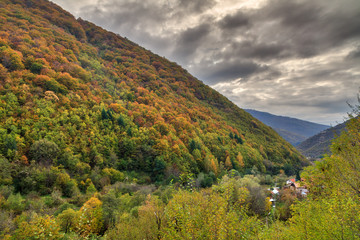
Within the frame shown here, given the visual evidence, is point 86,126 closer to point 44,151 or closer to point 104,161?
point 104,161

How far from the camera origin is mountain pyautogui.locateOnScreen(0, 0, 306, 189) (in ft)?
105

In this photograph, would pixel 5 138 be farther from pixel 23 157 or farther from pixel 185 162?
pixel 185 162

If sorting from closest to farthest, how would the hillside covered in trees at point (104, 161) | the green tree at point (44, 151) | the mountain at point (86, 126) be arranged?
the hillside covered in trees at point (104, 161)
the green tree at point (44, 151)
the mountain at point (86, 126)

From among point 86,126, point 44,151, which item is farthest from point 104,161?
point 44,151

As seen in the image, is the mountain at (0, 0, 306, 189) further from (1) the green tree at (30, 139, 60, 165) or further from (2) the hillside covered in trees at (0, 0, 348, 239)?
(2) the hillside covered in trees at (0, 0, 348, 239)

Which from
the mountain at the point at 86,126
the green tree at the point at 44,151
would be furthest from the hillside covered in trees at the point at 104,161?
the mountain at the point at 86,126

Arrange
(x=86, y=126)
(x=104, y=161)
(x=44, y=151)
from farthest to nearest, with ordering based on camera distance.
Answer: (x=86, y=126)
(x=104, y=161)
(x=44, y=151)

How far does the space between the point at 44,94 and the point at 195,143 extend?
4998 centimetres

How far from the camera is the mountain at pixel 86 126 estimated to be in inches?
1261

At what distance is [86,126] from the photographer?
4300 centimetres

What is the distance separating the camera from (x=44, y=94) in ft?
136

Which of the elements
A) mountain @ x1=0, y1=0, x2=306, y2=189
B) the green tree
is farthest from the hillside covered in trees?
mountain @ x1=0, y1=0, x2=306, y2=189

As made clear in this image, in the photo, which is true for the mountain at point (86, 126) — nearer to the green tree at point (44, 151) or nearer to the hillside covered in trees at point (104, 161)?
the green tree at point (44, 151)

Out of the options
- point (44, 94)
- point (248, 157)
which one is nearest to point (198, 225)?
point (44, 94)
